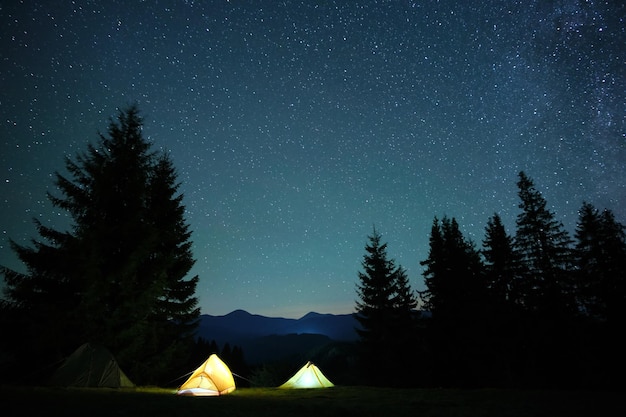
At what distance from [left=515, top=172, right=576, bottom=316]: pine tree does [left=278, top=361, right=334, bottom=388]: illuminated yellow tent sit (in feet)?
54.9

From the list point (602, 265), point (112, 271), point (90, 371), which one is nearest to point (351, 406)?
point (90, 371)

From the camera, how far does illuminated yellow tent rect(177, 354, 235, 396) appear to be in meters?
11.4

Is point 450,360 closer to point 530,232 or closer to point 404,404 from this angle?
point 530,232

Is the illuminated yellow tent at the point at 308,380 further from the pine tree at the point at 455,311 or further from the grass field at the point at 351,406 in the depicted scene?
the pine tree at the point at 455,311

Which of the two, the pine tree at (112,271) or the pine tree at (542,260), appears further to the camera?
the pine tree at (542,260)

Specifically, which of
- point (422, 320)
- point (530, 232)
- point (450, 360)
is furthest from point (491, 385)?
point (530, 232)

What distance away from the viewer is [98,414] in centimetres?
592

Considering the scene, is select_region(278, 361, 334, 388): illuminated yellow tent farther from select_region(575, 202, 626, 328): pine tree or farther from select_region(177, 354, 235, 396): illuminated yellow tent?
select_region(575, 202, 626, 328): pine tree

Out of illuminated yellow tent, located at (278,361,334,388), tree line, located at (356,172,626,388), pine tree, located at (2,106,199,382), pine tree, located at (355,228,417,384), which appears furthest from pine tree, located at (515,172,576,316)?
pine tree, located at (2,106,199,382)

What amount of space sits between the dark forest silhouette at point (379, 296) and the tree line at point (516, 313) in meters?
0.08

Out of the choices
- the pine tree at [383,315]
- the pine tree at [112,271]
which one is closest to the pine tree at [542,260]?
the pine tree at [383,315]

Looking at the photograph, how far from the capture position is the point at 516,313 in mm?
24203

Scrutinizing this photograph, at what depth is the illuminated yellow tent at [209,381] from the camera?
11.4 metres

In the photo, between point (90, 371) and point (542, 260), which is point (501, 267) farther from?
point (90, 371)
